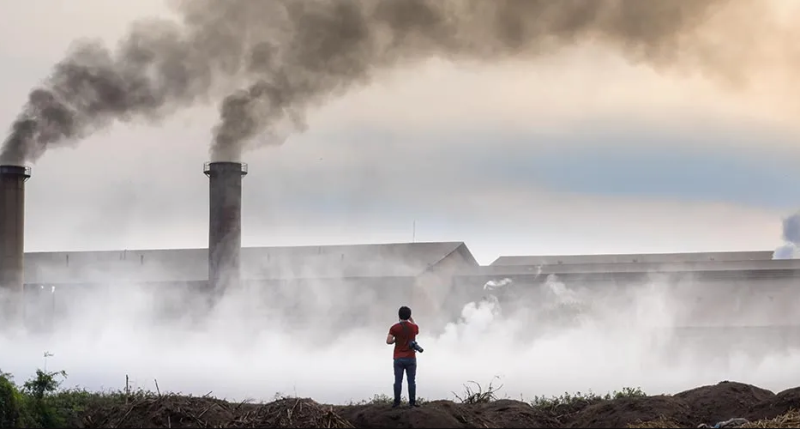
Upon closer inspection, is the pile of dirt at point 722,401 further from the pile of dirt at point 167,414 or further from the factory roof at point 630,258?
the factory roof at point 630,258

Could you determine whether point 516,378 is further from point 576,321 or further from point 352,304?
point 352,304

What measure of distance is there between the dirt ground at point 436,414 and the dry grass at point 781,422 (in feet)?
0.40

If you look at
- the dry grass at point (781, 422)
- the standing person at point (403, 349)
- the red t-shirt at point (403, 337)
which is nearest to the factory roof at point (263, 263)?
the standing person at point (403, 349)

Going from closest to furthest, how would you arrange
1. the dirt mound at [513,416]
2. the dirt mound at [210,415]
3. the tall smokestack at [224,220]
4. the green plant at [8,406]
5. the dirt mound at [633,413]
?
the dirt mound at [210,415]
the dirt mound at [633,413]
the dirt mound at [513,416]
the green plant at [8,406]
the tall smokestack at [224,220]

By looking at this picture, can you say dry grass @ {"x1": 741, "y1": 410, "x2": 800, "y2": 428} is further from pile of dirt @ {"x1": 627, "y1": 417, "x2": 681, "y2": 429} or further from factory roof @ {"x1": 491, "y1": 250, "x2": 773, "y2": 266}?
factory roof @ {"x1": 491, "y1": 250, "x2": 773, "y2": 266}

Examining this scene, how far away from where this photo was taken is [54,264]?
243ft

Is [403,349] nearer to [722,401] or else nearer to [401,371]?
[401,371]

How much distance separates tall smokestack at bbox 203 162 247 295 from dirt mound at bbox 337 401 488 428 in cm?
3493

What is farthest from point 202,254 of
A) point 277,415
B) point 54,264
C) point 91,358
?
point 277,415

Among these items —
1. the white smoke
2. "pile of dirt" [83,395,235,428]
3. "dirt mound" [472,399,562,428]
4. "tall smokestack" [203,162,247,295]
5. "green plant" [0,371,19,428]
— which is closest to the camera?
"pile of dirt" [83,395,235,428]

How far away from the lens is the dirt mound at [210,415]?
58.5 feet

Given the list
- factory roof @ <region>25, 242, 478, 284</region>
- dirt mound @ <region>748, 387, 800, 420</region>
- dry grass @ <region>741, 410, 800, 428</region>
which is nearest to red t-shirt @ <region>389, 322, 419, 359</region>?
dry grass @ <region>741, 410, 800, 428</region>

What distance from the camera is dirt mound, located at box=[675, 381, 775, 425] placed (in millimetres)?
20078

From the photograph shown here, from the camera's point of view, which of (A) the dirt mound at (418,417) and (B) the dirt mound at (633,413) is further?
(B) the dirt mound at (633,413)
